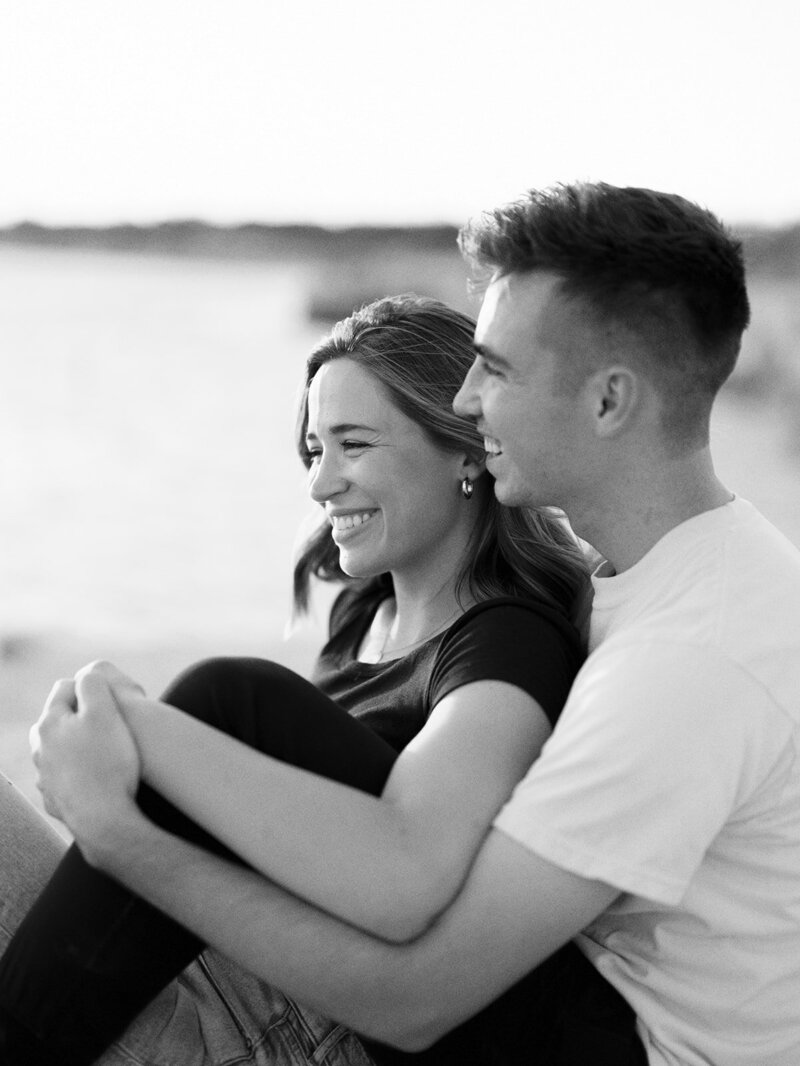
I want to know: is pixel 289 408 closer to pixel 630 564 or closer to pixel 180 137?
pixel 180 137

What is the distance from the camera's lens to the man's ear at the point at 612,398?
1.52m

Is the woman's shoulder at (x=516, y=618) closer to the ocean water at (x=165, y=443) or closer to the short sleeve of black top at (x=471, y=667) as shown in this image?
the short sleeve of black top at (x=471, y=667)

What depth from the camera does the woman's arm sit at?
129 cm

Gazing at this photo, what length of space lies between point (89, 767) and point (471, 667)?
0.46 metres

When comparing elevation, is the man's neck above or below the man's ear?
below

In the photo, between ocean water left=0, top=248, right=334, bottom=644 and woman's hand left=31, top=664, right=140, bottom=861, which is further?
ocean water left=0, top=248, right=334, bottom=644

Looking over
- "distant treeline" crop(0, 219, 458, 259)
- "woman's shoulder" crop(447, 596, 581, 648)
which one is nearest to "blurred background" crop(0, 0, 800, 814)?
"distant treeline" crop(0, 219, 458, 259)

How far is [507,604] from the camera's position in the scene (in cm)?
166

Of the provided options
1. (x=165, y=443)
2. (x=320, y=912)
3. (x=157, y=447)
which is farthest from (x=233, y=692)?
(x=165, y=443)

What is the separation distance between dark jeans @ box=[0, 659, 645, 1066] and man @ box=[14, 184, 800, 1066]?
5cm

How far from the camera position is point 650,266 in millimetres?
1506

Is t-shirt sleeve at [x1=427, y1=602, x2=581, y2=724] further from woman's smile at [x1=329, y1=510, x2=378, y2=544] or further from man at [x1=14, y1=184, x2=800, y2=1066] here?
woman's smile at [x1=329, y1=510, x2=378, y2=544]

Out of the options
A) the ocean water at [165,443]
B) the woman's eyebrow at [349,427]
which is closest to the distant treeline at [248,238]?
the ocean water at [165,443]

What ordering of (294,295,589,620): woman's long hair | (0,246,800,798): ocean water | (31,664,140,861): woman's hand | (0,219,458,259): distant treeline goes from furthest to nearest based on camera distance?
(0,219,458,259): distant treeline, (0,246,800,798): ocean water, (294,295,589,620): woman's long hair, (31,664,140,861): woman's hand
